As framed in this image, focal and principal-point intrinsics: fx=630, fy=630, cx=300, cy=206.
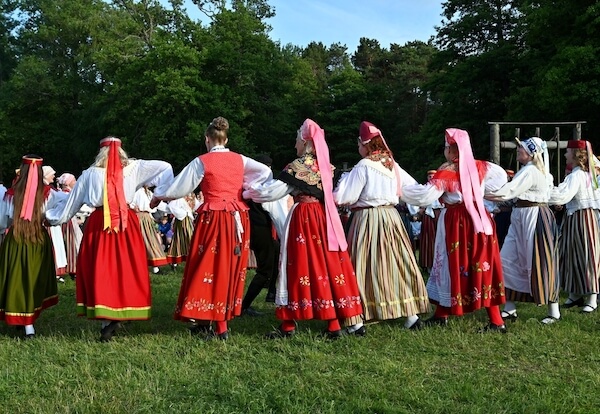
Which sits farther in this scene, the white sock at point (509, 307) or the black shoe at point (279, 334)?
the white sock at point (509, 307)

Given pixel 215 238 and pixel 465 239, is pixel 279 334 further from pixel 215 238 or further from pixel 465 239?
pixel 465 239

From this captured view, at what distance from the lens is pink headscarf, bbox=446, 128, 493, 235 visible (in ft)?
16.9

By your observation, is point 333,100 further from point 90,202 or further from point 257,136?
point 90,202

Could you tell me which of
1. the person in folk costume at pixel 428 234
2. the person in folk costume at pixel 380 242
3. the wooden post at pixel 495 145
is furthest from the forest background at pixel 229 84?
the person in folk costume at pixel 380 242

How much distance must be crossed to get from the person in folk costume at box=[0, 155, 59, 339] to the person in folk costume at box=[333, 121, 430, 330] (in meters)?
2.59

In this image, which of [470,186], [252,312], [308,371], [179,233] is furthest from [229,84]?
[308,371]

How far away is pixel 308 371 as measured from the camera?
159 inches

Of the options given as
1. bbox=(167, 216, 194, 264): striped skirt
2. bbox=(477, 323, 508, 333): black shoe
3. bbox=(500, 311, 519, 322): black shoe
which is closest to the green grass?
bbox=(477, 323, 508, 333): black shoe

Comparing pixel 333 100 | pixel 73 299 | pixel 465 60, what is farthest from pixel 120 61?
pixel 73 299

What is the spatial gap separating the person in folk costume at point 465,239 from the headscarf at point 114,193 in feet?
7.64

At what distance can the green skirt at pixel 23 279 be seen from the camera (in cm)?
529

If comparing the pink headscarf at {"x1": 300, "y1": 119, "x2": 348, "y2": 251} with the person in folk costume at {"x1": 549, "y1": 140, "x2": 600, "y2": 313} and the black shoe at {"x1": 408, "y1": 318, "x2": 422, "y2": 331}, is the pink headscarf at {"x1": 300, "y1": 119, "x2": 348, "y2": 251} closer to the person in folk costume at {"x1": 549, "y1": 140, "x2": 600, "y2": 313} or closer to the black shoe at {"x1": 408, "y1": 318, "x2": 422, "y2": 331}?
the black shoe at {"x1": 408, "y1": 318, "x2": 422, "y2": 331}

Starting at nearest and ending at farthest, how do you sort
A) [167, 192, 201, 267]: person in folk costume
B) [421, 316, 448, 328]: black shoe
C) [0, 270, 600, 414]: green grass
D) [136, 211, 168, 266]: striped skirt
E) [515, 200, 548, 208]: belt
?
[0, 270, 600, 414]: green grass < [421, 316, 448, 328]: black shoe < [515, 200, 548, 208]: belt < [136, 211, 168, 266]: striped skirt < [167, 192, 201, 267]: person in folk costume

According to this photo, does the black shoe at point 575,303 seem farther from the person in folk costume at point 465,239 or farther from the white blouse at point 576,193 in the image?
the person in folk costume at point 465,239
